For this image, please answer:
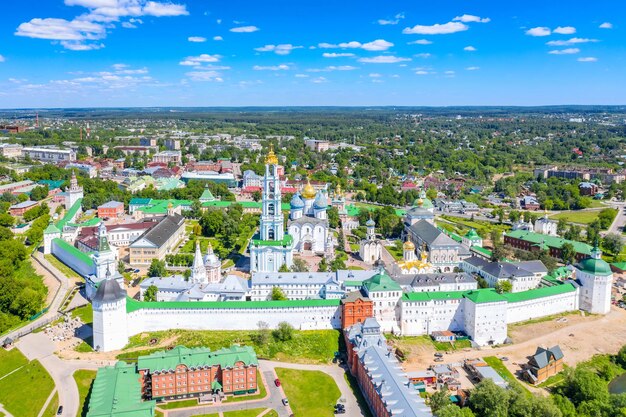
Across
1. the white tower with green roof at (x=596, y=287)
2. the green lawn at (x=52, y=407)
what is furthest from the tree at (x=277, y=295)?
the white tower with green roof at (x=596, y=287)

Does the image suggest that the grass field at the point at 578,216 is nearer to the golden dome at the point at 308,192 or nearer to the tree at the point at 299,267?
the golden dome at the point at 308,192

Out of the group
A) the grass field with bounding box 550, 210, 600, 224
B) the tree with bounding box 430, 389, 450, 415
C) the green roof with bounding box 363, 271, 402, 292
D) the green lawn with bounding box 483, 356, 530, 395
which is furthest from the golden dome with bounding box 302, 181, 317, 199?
the grass field with bounding box 550, 210, 600, 224

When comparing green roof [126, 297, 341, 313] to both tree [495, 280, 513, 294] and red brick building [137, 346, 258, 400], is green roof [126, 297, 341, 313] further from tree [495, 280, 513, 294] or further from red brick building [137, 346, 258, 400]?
tree [495, 280, 513, 294]

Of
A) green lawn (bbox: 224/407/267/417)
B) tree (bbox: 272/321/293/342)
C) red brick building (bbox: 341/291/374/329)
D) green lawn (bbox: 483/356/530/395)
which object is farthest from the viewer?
red brick building (bbox: 341/291/374/329)

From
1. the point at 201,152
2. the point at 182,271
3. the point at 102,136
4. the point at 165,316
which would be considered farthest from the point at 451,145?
the point at 165,316

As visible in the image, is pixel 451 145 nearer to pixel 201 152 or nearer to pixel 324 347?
pixel 201 152

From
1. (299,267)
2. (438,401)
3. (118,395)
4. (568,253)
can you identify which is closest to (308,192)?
(299,267)

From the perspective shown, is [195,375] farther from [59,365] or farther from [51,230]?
[51,230]
